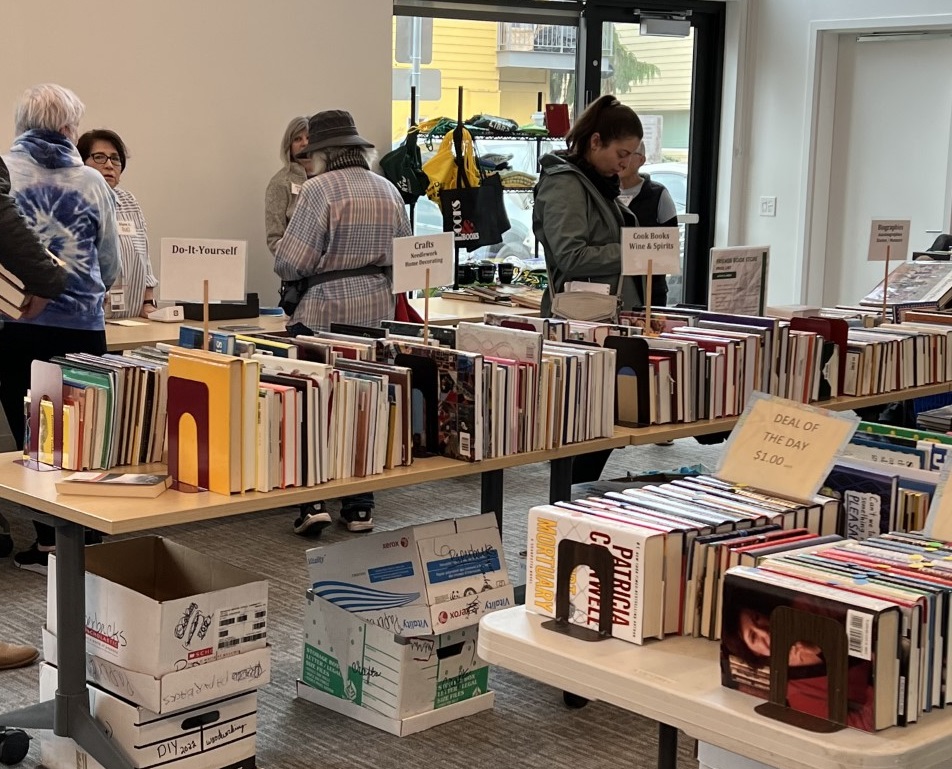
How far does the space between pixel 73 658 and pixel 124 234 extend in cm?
325

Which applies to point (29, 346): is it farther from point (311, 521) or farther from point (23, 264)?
point (311, 521)

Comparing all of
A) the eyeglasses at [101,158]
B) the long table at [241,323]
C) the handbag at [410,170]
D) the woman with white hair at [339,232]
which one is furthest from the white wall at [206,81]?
the woman with white hair at [339,232]

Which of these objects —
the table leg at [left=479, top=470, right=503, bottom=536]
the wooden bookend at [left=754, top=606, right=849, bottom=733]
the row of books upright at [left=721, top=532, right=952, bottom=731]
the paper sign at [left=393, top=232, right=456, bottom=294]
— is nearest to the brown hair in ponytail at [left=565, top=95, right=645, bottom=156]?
the paper sign at [left=393, top=232, right=456, bottom=294]

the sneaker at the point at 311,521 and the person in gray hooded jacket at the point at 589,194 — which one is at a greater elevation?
the person in gray hooded jacket at the point at 589,194

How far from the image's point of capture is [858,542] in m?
2.14

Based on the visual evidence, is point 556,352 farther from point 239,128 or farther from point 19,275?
point 239,128

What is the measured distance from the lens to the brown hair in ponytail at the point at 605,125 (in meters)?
4.65

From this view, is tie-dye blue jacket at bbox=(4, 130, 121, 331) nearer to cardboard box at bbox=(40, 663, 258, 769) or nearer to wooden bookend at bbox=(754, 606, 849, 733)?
cardboard box at bbox=(40, 663, 258, 769)

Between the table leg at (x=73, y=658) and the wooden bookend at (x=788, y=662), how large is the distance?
1.66 metres

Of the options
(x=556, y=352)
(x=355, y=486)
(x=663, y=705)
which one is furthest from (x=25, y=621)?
(x=663, y=705)

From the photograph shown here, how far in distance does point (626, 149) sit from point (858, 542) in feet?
9.06

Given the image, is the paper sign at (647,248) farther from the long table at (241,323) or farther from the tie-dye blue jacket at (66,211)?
the tie-dye blue jacket at (66,211)

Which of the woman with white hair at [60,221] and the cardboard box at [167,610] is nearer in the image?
the cardboard box at [167,610]

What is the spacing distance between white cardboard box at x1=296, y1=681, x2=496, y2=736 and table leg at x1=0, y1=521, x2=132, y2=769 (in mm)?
768
